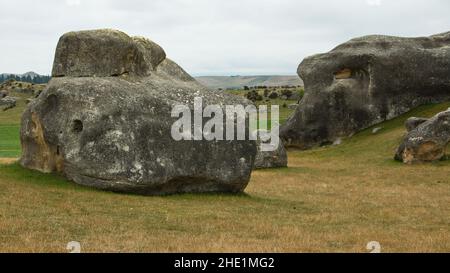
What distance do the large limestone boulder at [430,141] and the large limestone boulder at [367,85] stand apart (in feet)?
41.0

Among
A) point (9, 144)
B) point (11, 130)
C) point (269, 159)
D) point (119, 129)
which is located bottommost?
point (11, 130)

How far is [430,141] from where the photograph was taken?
33.6 meters

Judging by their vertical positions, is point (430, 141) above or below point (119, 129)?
below

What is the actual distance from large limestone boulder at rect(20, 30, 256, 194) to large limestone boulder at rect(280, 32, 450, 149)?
25621 mm

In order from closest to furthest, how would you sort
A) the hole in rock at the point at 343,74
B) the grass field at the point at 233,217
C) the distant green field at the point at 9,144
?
the grass field at the point at 233,217 → the distant green field at the point at 9,144 → the hole in rock at the point at 343,74

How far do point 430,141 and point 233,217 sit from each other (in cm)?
1954

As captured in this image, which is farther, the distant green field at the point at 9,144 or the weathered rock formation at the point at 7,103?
the weathered rock formation at the point at 7,103

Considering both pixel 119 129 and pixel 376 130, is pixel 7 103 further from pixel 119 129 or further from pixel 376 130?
pixel 119 129

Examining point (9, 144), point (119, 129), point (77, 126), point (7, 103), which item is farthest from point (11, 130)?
point (119, 129)

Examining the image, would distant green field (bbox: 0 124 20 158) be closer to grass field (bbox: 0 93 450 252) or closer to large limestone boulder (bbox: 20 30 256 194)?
large limestone boulder (bbox: 20 30 256 194)

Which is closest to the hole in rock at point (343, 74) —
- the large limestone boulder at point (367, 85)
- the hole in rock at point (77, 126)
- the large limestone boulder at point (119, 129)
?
the large limestone boulder at point (367, 85)

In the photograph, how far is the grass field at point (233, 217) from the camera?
1298cm

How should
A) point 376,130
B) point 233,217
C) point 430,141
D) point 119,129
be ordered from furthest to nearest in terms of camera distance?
point 376,130 < point 430,141 < point 119,129 < point 233,217

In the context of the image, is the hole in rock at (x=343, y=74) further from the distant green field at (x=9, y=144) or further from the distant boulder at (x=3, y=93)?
the distant boulder at (x=3, y=93)
